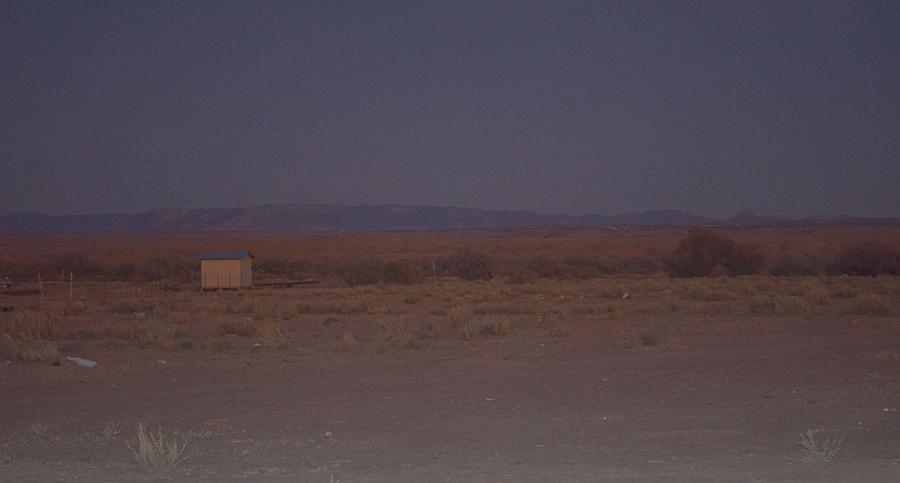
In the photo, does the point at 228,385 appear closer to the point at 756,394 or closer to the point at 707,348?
the point at 756,394

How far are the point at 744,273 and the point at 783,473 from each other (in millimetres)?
58195

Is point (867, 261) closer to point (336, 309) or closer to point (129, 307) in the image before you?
point (336, 309)

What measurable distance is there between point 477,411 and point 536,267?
60998mm

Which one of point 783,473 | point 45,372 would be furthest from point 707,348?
point 45,372

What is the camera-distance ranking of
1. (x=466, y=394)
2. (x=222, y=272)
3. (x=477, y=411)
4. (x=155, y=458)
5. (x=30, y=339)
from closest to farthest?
(x=155, y=458) < (x=477, y=411) < (x=466, y=394) < (x=30, y=339) < (x=222, y=272)

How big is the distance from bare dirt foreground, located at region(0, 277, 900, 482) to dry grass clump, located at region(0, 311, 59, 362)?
46cm

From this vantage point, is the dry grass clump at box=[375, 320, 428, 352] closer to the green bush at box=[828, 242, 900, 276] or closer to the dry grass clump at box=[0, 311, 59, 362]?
the dry grass clump at box=[0, 311, 59, 362]

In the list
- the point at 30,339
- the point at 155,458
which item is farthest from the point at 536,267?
the point at 155,458

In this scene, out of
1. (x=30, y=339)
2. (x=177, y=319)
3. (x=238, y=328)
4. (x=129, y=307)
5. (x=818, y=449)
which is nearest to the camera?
(x=818, y=449)

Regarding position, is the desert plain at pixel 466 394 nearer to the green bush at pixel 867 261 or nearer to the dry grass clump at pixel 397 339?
the dry grass clump at pixel 397 339

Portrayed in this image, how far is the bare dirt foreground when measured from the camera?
10.4 m

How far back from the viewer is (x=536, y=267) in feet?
247

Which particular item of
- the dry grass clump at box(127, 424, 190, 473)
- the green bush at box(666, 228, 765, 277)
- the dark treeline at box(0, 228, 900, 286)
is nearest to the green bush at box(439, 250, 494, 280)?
the dark treeline at box(0, 228, 900, 286)

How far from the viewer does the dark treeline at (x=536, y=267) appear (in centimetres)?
6325
